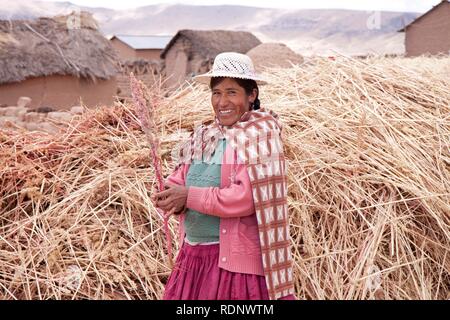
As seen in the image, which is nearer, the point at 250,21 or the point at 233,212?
the point at 233,212

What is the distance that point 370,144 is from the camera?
3305 mm

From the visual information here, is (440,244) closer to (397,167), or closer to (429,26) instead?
(397,167)

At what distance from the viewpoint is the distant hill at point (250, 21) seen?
3.63 meters

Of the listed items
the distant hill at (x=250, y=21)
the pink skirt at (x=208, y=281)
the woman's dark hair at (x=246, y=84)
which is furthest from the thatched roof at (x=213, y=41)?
the pink skirt at (x=208, y=281)

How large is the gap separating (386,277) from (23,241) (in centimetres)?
174

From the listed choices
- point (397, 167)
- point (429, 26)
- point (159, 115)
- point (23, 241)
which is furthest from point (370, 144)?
point (429, 26)

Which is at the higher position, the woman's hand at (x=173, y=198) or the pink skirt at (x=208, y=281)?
the woman's hand at (x=173, y=198)

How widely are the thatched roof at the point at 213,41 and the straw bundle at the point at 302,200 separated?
1378 centimetres

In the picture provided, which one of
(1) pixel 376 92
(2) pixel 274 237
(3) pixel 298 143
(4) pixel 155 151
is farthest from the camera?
(1) pixel 376 92

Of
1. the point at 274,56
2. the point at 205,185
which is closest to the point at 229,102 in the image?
the point at 205,185

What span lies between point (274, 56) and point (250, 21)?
13.1ft

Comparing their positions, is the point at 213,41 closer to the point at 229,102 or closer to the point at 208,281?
the point at 229,102

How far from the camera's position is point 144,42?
23.6m

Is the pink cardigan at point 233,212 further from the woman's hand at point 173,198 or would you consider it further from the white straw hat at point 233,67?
the white straw hat at point 233,67
